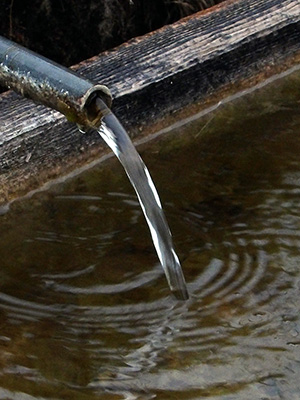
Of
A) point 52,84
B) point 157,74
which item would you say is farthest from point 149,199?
point 157,74

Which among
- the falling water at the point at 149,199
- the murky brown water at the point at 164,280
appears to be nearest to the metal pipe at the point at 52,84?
the falling water at the point at 149,199

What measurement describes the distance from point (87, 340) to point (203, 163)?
35.5 inches

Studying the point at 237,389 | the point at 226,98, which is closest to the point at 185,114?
the point at 226,98

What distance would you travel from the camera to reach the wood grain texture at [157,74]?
2809mm

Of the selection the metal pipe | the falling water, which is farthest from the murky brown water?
the metal pipe

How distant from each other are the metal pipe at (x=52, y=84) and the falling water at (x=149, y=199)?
110 mm

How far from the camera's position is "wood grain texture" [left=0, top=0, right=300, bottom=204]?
2.81 m

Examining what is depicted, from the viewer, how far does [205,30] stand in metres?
3.27

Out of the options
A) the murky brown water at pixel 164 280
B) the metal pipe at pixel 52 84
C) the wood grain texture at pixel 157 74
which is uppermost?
the metal pipe at pixel 52 84

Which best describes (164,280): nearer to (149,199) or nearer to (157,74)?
(149,199)

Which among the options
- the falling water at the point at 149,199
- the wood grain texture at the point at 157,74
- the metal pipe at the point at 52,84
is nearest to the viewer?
the metal pipe at the point at 52,84

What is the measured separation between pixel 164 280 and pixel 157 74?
86cm

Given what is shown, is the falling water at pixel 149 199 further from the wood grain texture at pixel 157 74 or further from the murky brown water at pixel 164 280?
the wood grain texture at pixel 157 74

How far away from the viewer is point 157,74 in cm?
305
